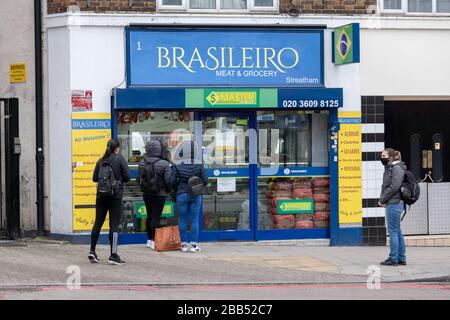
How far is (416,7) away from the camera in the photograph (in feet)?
51.8

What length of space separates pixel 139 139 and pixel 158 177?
1.30m

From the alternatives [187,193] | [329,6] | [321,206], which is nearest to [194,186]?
[187,193]

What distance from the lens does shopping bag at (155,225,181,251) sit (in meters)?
13.8

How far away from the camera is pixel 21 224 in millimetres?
14734

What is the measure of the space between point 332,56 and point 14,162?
5.88m

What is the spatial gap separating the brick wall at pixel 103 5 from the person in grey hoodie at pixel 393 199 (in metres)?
4.85

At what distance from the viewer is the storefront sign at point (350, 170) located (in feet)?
50.0

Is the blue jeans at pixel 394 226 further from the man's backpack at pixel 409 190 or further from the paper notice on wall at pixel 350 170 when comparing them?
the paper notice on wall at pixel 350 170

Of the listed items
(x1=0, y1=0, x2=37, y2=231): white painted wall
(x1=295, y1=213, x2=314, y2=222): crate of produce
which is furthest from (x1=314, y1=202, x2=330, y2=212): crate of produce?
(x1=0, y1=0, x2=37, y2=231): white painted wall

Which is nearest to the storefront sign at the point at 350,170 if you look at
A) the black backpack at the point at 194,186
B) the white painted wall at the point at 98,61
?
the black backpack at the point at 194,186

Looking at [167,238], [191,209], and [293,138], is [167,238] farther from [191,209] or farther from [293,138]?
[293,138]

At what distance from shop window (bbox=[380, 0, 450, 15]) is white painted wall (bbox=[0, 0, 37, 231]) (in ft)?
21.0
